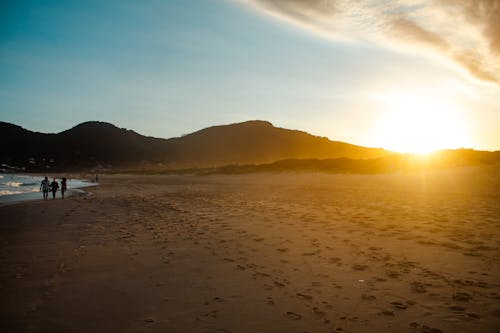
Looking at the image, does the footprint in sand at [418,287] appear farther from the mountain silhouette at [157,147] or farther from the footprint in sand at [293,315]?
the mountain silhouette at [157,147]

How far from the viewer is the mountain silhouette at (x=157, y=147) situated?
15850 centimetres

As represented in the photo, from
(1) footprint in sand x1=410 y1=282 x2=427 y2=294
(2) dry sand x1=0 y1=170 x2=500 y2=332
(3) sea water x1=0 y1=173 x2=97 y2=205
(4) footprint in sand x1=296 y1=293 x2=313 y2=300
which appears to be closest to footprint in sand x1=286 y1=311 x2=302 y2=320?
(2) dry sand x1=0 y1=170 x2=500 y2=332

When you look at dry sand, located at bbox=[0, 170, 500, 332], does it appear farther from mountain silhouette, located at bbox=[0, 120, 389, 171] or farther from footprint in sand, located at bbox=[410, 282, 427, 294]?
mountain silhouette, located at bbox=[0, 120, 389, 171]

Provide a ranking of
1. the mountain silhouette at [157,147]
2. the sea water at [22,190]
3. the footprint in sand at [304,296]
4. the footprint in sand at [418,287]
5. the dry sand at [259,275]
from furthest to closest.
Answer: the mountain silhouette at [157,147] < the sea water at [22,190] < the footprint in sand at [418,287] < the footprint in sand at [304,296] < the dry sand at [259,275]

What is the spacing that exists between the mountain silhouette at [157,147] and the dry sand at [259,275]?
13797 cm

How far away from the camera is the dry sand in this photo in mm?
4836

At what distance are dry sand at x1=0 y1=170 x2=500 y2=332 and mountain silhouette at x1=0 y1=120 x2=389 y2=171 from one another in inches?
5432

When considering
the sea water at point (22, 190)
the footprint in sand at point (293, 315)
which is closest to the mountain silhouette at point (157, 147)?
the sea water at point (22, 190)

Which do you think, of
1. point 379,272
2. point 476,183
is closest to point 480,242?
point 379,272

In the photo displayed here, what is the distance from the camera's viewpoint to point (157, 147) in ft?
610

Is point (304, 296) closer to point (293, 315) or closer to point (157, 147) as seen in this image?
point (293, 315)

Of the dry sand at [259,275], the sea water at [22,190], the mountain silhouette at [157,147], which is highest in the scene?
the mountain silhouette at [157,147]

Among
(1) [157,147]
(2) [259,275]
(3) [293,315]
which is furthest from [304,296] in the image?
(1) [157,147]

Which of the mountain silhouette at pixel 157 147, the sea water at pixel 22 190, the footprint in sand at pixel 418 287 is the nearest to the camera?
the footprint in sand at pixel 418 287
